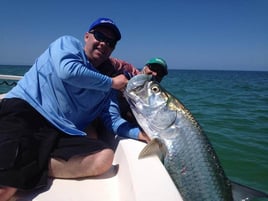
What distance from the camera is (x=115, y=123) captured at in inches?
111

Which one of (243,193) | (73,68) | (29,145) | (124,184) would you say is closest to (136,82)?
(73,68)

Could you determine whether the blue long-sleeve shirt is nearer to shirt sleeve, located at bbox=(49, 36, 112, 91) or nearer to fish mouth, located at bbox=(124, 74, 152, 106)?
shirt sleeve, located at bbox=(49, 36, 112, 91)

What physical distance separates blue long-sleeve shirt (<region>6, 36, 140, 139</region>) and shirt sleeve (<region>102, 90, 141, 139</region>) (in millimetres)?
334

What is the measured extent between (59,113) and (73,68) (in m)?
0.43

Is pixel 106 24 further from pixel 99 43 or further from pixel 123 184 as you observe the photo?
pixel 123 184

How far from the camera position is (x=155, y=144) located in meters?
2.12

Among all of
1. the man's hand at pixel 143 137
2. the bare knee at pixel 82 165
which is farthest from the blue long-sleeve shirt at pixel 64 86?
the man's hand at pixel 143 137

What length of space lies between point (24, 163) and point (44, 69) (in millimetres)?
779

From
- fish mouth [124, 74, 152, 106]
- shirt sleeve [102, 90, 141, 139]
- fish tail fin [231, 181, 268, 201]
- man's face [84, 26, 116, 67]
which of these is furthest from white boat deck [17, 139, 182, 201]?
man's face [84, 26, 116, 67]

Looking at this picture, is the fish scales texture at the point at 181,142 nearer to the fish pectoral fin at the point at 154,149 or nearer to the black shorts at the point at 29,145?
the fish pectoral fin at the point at 154,149

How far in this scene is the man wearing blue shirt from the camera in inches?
84.4

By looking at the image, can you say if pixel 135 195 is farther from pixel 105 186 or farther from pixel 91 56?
pixel 91 56

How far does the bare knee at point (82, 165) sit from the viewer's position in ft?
7.55

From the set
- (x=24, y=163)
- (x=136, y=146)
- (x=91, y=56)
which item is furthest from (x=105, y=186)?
(x=91, y=56)
